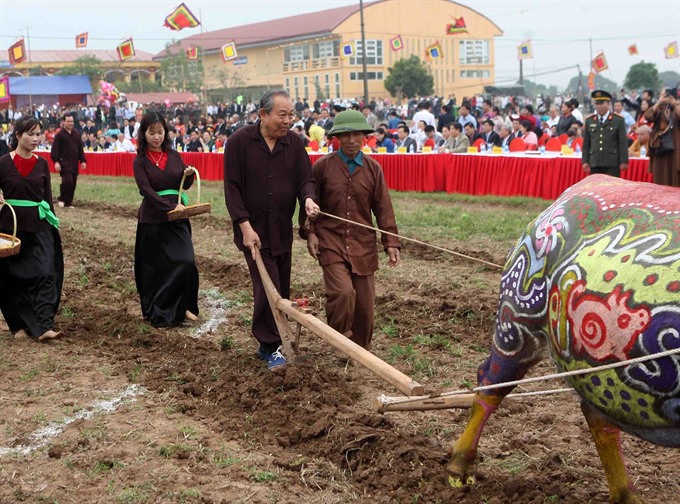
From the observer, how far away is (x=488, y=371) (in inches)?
168

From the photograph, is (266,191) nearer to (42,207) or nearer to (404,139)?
(42,207)

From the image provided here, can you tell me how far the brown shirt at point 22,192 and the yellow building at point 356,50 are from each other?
46665 millimetres

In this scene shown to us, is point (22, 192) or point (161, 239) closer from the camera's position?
point (22, 192)

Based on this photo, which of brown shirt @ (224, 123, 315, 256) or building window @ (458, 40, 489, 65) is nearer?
brown shirt @ (224, 123, 315, 256)

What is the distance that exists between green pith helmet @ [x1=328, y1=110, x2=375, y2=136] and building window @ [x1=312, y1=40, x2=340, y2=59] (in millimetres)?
52346

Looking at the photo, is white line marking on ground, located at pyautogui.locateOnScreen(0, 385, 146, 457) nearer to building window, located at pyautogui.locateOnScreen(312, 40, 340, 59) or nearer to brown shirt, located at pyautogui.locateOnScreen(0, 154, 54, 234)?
brown shirt, located at pyautogui.locateOnScreen(0, 154, 54, 234)

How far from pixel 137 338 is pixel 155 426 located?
81.2 inches

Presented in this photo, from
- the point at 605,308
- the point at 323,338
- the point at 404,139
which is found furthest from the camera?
the point at 404,139

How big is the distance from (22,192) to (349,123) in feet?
9.57

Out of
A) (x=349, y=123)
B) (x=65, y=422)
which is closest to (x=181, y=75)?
(x=349, y=123)

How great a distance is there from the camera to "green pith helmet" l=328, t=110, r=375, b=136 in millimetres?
6207

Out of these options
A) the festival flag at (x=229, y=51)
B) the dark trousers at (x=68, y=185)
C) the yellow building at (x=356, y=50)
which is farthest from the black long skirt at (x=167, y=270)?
the yellow building at (x=356, y=50)

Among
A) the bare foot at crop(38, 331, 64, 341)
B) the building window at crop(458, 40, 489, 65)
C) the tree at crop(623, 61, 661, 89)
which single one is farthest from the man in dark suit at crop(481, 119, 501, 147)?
the building window at crop(458, 40, 489, 65)

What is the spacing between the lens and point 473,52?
65938 mm
